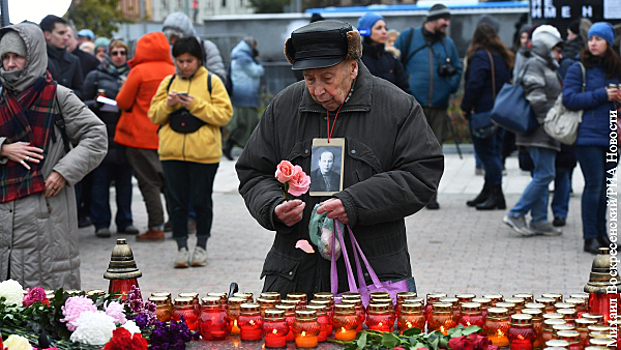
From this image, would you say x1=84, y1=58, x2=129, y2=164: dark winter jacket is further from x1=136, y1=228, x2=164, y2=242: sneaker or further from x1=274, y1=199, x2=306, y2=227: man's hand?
x1=274, y1=199, x2=306, y2=227: man's hand

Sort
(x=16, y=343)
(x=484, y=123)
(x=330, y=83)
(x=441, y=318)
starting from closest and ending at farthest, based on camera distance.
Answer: (x=16, y=343), (x=441, y=318), (x=330, y=83), (x=484, y=123)

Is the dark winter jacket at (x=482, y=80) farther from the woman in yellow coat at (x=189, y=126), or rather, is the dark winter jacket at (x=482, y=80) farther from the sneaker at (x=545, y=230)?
the woman in yellow coat at (x=189, y=126)

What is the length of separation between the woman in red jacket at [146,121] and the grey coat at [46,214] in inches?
145

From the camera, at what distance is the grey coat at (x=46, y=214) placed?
230 inches

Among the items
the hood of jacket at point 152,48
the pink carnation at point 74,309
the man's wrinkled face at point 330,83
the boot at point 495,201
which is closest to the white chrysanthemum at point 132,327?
the pink carnation at point 74,309

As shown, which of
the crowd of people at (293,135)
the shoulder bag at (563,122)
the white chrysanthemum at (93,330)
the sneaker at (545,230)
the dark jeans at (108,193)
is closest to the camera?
the white chrysanthemum at (93,330)

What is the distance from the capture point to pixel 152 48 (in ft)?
31.7

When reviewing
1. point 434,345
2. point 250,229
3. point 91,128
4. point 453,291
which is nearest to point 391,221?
point 434,345

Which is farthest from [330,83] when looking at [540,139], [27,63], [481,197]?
[481,197]

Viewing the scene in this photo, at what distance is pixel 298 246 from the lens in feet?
13.6

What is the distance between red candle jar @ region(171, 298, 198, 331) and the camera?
11.8 feet

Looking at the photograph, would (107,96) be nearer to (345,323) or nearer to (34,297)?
(34,297)

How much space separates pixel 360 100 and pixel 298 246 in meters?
0.70

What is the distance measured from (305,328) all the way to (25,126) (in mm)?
3180
